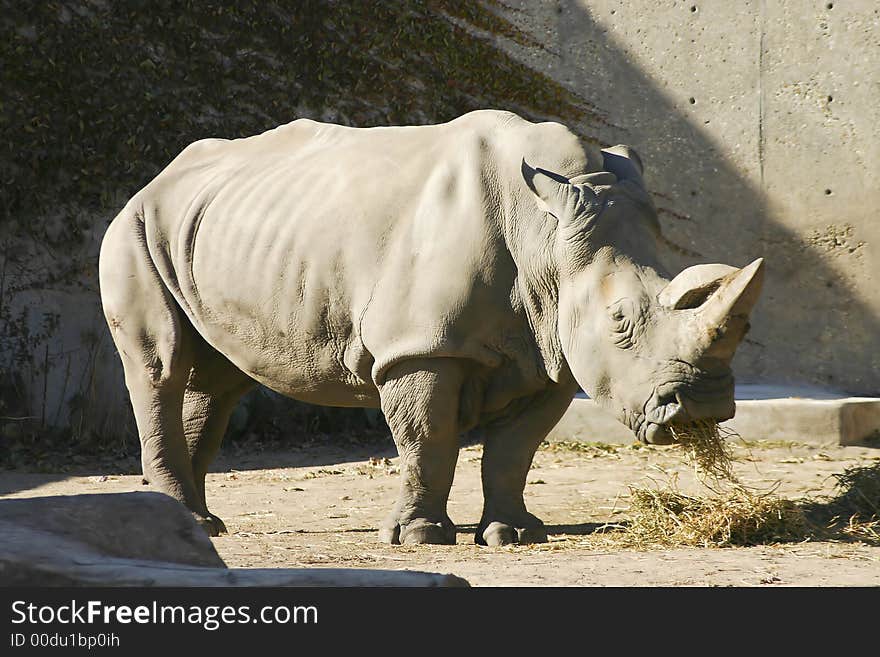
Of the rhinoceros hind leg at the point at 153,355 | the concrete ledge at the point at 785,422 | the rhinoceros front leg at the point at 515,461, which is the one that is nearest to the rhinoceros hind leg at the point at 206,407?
the rhinoceros hind leg at the point at 153,355

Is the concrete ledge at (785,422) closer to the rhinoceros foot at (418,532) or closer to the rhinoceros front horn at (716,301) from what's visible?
the rhinoceros foot at (418,532)

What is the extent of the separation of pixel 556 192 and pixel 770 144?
20.6ft

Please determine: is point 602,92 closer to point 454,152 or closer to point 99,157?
point 99,157

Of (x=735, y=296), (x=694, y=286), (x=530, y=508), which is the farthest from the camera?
(x=530, y=508)

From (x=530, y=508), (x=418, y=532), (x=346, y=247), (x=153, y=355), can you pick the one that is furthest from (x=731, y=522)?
(x=153, y=355)

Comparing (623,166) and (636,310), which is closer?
(636,310)

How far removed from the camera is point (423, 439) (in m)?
5.67

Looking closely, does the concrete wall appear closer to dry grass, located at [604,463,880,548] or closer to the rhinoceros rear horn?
dry grass, located at [604,463,880,548]

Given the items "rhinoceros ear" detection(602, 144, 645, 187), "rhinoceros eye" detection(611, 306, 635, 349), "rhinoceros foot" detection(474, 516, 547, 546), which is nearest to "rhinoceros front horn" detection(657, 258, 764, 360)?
"rhinoceros eye" detection(611, 306, 635, 349)

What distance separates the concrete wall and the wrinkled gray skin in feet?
A: 18.2

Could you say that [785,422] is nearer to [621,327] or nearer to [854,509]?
[854,509]

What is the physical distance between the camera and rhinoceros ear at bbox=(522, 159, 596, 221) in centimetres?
546

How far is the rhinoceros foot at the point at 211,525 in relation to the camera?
640cm

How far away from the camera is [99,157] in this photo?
10.3 meters
